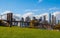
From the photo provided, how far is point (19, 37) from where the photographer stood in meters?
11.4

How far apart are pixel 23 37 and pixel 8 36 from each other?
3.06 ft

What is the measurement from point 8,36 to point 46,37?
8.43ft

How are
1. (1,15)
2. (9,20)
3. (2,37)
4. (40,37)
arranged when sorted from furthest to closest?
(1,15)
(9,20)
(40,37)
(2,37)

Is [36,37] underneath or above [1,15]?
underneath

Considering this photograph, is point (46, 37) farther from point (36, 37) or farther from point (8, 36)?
point (8, 36)

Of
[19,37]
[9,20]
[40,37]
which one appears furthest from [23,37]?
[9,20]

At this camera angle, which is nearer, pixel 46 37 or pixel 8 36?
pixel 8 36

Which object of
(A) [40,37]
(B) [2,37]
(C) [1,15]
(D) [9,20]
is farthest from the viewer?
(C) [1,15]

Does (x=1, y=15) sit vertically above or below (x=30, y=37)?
above

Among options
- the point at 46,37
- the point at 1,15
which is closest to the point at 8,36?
the point at 46,37

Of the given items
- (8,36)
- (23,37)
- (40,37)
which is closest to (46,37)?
(40,37)

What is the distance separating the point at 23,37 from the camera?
11.5m

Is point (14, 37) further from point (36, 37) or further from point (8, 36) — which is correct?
point (36, 37)

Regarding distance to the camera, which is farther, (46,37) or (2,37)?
(46,37)
